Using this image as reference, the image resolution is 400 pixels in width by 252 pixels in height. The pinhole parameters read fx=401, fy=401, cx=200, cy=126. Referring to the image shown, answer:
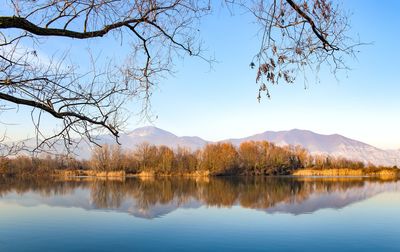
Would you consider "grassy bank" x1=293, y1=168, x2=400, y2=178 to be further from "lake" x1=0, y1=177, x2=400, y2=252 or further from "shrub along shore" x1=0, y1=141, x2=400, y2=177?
"lake" x1=0, y1=177, x2=400, y2=252

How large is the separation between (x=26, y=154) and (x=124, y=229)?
8828 mm

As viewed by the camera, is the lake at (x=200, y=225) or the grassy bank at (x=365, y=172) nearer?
the lake at (x=200, y=225)

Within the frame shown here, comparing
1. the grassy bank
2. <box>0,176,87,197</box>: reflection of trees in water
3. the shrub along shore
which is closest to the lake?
<box>0,176,87,197</box>: reflection of trees in water

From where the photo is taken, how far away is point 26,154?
8.98 ft

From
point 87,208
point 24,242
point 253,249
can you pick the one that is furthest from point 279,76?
point 87,208

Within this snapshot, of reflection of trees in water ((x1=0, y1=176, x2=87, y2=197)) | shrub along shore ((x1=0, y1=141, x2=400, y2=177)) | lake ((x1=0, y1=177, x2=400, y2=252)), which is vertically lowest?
lake ((x1=0, y1=177, x2=400, y2=252))

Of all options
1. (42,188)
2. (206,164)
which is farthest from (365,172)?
(42,188)

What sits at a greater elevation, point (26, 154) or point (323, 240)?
point (26, 154)

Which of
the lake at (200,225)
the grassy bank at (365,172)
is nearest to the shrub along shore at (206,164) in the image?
the grassy bank at (365,172)

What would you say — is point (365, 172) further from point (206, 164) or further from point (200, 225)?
point (200, 225)

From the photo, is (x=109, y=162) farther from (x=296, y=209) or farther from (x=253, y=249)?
(x=253, y=249)

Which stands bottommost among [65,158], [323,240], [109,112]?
[323,240]

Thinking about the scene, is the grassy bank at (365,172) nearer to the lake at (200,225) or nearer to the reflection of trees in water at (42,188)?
the reflection of trees in water at (42,188)

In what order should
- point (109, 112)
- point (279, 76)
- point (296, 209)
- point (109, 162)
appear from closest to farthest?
point (279, 76) < point (109, 112) < point (296, 209) < point (109, 162)
